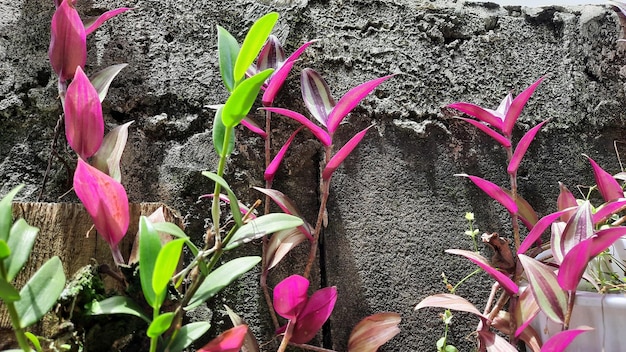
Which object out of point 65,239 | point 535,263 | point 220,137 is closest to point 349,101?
point 220,137

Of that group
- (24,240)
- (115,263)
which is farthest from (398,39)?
(24,240)

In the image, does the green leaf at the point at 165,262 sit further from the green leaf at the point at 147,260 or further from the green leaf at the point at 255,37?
the green leaf at the point at 255,37

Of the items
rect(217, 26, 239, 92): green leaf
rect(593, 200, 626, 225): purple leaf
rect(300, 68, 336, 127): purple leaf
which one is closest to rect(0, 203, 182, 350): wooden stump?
rect(217, 26, 239, 92): green leaf

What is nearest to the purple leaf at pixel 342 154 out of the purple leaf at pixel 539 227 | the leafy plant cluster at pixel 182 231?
the leafy plant cluster at pixel 182 231

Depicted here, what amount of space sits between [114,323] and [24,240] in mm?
189

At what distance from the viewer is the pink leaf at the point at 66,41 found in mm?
836

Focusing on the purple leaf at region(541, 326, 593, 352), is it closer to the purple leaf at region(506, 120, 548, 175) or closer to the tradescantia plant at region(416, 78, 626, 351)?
the tradescantia plant at region(416, 78, 626, 351)

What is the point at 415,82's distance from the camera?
3.67ft

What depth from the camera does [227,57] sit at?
0.74 m

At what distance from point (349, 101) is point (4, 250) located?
22.6 inches

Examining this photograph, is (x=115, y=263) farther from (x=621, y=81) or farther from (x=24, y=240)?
(x=621, y=81)

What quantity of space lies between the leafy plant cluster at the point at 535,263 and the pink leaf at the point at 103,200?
→ 1.60 ft

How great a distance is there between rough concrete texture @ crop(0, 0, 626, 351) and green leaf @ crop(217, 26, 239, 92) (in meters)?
0.28

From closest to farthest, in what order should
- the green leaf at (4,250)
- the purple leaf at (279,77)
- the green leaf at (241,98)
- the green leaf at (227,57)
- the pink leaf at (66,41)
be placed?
the green leaf at (4,250) < the green leaf at (241,98) < the green leaf at (227,57) < the pink leaf at (66,41) < the purple leaf at (279,77)
